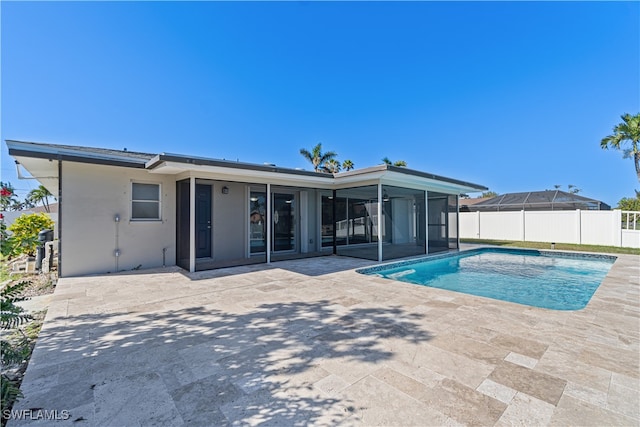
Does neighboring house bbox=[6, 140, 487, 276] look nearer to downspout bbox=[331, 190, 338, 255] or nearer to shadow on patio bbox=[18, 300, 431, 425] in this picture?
downspout bbox=[331, 190, 338, 255]

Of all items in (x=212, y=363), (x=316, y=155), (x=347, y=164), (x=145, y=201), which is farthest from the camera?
(x=347, y=164)

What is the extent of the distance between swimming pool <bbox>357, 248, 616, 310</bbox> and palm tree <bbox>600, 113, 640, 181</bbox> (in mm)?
11335

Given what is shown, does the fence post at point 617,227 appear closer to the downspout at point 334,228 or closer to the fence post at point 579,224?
the fence post at point 579,224

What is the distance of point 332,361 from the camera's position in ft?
8.78

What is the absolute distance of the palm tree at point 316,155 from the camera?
25.6 m

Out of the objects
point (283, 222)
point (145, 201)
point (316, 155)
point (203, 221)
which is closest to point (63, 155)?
point (145, 201)

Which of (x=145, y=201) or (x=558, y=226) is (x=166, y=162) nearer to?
(x=145, y=201)

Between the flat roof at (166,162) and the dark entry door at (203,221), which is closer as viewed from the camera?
the flat roof at (166,162)

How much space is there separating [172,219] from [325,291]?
523 cm

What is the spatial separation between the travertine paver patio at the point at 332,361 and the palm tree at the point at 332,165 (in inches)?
877

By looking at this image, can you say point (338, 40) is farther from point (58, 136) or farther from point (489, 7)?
point (58, 136)

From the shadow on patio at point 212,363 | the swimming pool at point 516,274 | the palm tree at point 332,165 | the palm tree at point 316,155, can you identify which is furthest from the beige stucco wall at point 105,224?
the palm tree at point 332,165

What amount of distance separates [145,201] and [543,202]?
71.9 feet

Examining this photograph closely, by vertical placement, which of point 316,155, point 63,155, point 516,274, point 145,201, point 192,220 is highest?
point 316,155
